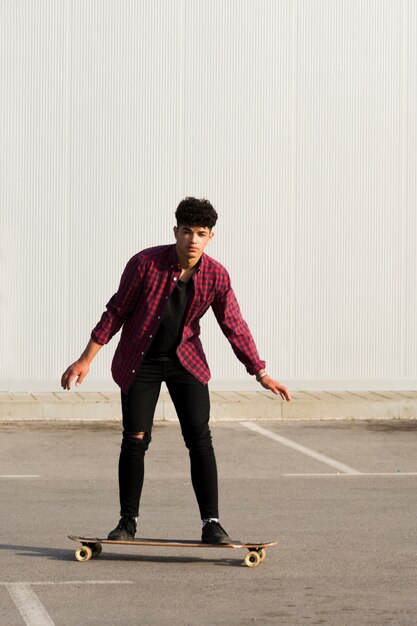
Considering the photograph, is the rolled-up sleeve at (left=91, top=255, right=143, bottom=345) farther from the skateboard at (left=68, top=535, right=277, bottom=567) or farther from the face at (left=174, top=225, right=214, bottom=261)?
the skateboard at (left=68, top=535, right=277, bottom=567)

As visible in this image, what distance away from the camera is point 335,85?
17.3 metres

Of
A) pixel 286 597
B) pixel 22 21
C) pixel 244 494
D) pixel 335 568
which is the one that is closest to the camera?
pixel 286 597

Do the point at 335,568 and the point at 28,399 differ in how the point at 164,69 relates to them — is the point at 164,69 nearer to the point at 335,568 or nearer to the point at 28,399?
the point at 28,399

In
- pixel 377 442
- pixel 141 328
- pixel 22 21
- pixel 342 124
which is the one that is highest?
pixel 22 21

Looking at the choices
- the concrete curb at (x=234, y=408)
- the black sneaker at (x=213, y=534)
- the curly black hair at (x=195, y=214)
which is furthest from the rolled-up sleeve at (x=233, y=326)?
→ the concrete curb at (x=234, y=408)

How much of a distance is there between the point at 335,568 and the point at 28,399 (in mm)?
8106

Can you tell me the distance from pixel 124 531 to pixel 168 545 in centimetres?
24

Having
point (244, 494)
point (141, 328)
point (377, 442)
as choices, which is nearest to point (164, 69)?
Result: point (377, 442)

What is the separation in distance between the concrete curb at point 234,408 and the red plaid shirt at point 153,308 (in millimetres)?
7052

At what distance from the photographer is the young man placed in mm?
7789

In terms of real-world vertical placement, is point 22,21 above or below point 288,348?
above

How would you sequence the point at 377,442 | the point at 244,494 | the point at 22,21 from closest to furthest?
the point at 244,494 < the point at 377,442 < the point at 22,21

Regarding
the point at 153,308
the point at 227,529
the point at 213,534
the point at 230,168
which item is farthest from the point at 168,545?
the point at 230,168

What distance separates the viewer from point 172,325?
25.8 feet
